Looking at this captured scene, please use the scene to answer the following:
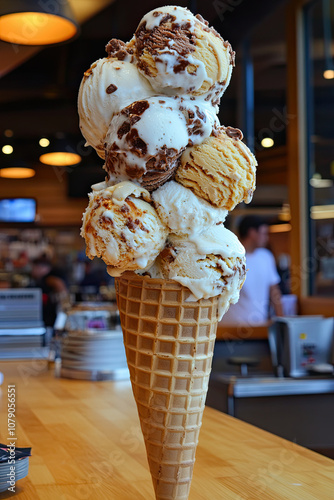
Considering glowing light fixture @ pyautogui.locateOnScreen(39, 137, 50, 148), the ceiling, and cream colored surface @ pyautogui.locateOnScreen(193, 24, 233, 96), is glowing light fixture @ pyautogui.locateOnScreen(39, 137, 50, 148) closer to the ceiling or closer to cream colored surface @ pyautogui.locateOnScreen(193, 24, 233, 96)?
the ceiling

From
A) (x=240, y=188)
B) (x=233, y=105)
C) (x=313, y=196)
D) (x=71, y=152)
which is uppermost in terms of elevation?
(x=233, y=105)

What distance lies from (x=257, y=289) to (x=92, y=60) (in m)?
2.74

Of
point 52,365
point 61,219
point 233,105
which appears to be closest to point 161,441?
point 52,365

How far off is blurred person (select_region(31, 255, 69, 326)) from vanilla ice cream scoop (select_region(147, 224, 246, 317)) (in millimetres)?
5467

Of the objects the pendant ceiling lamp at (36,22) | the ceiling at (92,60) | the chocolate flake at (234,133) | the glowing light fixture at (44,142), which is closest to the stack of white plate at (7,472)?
the chocolate flake at (234,133)

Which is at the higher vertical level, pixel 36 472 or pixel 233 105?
pixel 233 105

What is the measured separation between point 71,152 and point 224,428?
6.22 m

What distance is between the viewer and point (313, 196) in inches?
206

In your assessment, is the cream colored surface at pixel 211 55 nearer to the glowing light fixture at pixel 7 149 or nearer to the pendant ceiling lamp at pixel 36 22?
the pendant ceiling lamp at pixel 36 22

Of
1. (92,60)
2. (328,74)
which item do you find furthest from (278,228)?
(92,60)

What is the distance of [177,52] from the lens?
36.0 inches

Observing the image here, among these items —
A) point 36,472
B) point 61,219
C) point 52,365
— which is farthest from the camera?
point 61,219

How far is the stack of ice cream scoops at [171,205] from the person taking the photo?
90 centimetres

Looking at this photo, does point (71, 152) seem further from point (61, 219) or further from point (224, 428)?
point (224, 428)
